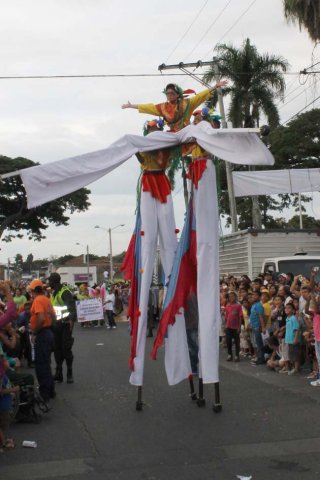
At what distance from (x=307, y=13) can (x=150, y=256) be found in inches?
446

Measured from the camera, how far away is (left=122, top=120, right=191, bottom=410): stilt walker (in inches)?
317

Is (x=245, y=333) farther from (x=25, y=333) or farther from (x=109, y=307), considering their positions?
(x=109, y=307)

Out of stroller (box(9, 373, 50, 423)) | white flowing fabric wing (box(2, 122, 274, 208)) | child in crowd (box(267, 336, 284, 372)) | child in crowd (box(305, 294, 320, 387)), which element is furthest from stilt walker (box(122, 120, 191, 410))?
child in crowd (box(267, 336, 284, 372))

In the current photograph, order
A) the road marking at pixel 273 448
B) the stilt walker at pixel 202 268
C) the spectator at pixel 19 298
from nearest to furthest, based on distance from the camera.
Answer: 1. the road marking at pixel 273 448
2. the stilt walker at pixel 202 268
3. the spectator at pixel 19 298

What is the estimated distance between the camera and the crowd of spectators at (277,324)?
1059 centimetres

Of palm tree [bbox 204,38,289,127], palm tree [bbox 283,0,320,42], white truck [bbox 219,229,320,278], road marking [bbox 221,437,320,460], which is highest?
palm tree [bbox 204,38,289,127]

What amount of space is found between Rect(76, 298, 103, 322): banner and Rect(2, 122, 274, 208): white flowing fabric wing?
1432 centimetres

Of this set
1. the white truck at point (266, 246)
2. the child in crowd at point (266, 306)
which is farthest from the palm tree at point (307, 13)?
the child in crowd at point (266, 306)

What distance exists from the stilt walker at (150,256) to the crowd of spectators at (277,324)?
2.58 m

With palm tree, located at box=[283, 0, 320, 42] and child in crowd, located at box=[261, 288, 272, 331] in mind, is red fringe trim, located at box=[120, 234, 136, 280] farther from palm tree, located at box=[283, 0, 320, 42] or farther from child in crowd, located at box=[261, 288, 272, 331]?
palm tree, located at box=[283, 0, 320, 42]

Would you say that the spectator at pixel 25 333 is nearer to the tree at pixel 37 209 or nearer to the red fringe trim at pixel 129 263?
the red fringe trim at pixel 129 263

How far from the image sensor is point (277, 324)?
11.9m

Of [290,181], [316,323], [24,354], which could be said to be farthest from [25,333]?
[290,181]

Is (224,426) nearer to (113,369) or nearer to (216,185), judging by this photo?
(216,185)
